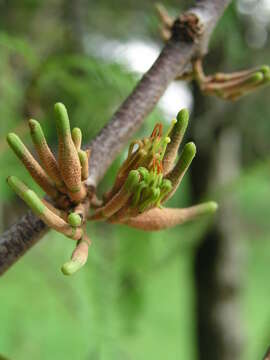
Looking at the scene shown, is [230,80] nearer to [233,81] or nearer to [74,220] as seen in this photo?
[233,81]

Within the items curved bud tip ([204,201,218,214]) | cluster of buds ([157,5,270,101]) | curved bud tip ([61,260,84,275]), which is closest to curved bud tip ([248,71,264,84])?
cluster of buds ([157,5,270,101])

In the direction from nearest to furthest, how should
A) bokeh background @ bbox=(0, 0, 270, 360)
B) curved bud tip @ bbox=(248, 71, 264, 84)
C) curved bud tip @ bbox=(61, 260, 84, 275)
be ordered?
curved bud tip @ bbox=(61, 260, 84, 275), curved bud tip @ bbox=(248, 71, 264, 84), bokeh background @ bbox=(0, 0, 270, 360)

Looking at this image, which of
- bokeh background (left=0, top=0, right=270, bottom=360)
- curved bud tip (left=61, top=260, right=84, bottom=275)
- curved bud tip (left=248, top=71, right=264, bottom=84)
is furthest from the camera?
bokeh background (left=0, top=0, right=270, bottom=360)

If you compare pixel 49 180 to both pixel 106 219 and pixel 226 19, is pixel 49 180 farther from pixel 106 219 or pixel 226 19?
pixel 226 19

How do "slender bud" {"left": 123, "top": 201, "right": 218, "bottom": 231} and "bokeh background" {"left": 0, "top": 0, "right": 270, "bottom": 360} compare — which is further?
"bokeh background" {"left": 0, "top": 0, "right": 270, "bottom": 360}

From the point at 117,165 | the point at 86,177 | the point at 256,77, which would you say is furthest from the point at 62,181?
the point at 117,165

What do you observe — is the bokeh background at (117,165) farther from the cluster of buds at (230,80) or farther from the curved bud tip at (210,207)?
the curved bud tip at (210,207)

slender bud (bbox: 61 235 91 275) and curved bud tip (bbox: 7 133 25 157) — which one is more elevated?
curved bud tip (bbox: 7 133 25 157)

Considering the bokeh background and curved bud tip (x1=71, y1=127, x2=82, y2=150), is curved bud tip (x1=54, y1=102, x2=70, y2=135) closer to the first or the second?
curved bud tip (x1=71, y1=127, x2=82, y2=150)
